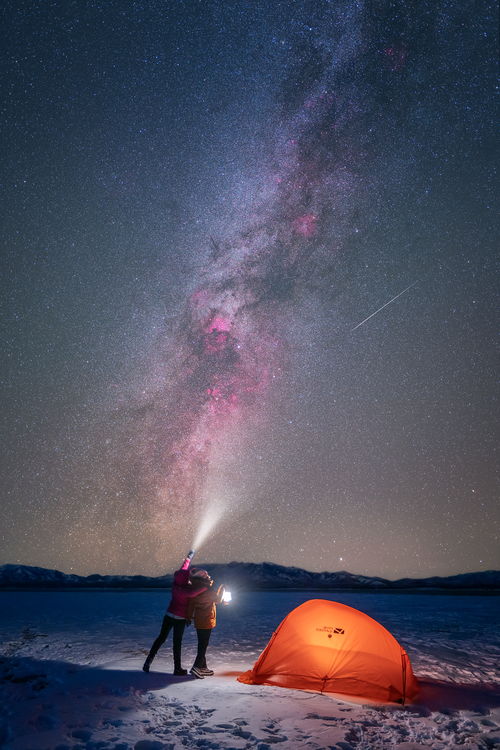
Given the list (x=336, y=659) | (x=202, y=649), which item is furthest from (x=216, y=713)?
(x=336, y=659)

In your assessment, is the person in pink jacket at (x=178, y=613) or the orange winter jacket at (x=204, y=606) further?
the orange winter jacket at (x=204, y=606)

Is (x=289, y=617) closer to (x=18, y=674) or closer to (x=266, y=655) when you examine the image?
(x=266, y=655)

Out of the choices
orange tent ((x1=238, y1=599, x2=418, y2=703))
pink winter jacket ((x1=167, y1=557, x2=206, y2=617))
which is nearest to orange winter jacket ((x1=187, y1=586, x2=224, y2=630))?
pink winter jacket ((x1=167, y1=557, x2=206, y2=617))

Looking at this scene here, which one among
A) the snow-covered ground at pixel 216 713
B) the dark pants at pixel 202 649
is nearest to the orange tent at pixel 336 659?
Answer: the snow-covered ground at pixel 216 713

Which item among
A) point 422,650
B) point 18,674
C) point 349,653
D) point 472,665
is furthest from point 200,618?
point 422,650

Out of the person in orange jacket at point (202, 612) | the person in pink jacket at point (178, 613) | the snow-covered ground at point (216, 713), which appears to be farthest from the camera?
the person in orange jacket at point (202, 612)

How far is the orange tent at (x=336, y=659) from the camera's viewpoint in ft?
24.4

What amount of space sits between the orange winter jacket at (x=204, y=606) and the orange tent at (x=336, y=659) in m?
1.18

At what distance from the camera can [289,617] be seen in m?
8.60

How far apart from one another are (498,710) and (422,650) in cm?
798

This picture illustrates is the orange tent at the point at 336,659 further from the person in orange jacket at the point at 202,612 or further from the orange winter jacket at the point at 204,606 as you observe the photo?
the orange winter jacket at the point at 204,606

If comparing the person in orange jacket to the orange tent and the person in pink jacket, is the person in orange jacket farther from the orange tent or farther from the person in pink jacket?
the orange tent

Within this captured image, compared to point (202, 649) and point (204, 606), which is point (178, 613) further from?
point (202, 649)

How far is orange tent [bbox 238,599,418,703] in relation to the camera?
743 cm
